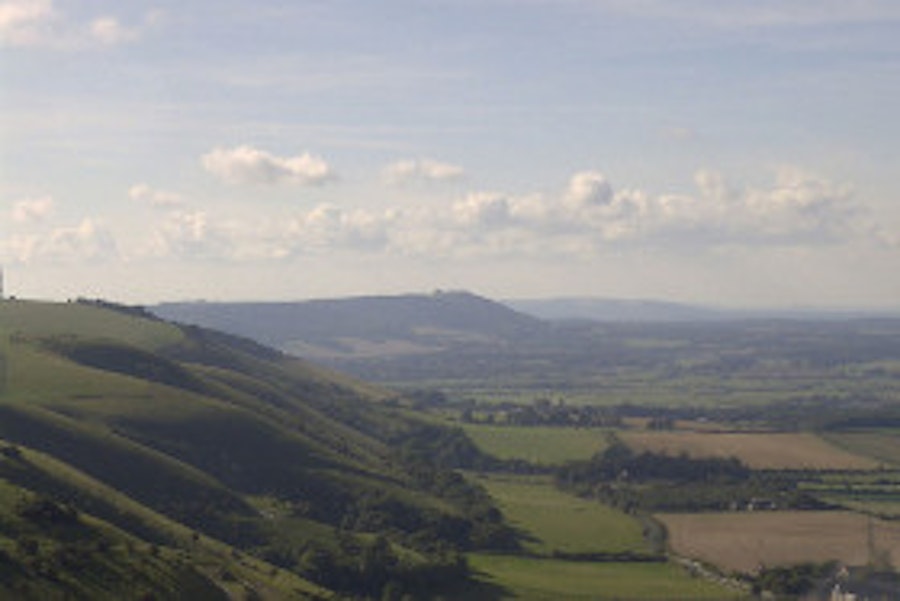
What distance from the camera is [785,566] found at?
584 ft

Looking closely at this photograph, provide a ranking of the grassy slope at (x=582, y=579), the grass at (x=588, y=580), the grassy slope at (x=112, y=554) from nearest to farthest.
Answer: the grassy slope at (x=112, y=554)
the grass at (x=588, y=580)
the grassy slope at (x=582, y=579)

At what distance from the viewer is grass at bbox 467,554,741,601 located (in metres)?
163

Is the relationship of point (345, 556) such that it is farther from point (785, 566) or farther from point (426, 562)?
point (785, 566)

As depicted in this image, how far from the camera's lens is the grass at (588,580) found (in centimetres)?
16275

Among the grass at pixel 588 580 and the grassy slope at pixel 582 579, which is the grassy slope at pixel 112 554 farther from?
the grass at pixel 588 580

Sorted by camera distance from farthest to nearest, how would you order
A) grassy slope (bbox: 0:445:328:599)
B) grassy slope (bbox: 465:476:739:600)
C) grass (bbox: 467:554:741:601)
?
grassy slope (bbox: 465:476:739:600), grass (bbox: 467:554:741:601), grassy slope (bbox: 0:445:328:599)

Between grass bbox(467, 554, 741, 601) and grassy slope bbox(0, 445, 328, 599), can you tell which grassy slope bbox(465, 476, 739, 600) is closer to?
grass bbox(467, 554, 741, 601)

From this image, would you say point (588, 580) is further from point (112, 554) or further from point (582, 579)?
point (112, 554)

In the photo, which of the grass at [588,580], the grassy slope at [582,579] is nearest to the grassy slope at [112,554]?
the grassy slope at [582,579]

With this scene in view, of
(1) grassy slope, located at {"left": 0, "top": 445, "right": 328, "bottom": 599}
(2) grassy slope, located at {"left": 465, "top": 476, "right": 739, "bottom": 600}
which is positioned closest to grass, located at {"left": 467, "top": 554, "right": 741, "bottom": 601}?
(2) grassy slope, located at {"left": 465, "top": 476, "right": 739, "bottom": 600}

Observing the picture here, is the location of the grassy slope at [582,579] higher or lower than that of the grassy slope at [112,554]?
lower

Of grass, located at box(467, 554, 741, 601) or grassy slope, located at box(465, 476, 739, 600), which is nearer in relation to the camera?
grass, located at box(467, 554, 741, 601)

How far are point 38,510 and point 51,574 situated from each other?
17138 millimetres

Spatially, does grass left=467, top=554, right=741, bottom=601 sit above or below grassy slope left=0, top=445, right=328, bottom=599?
below
